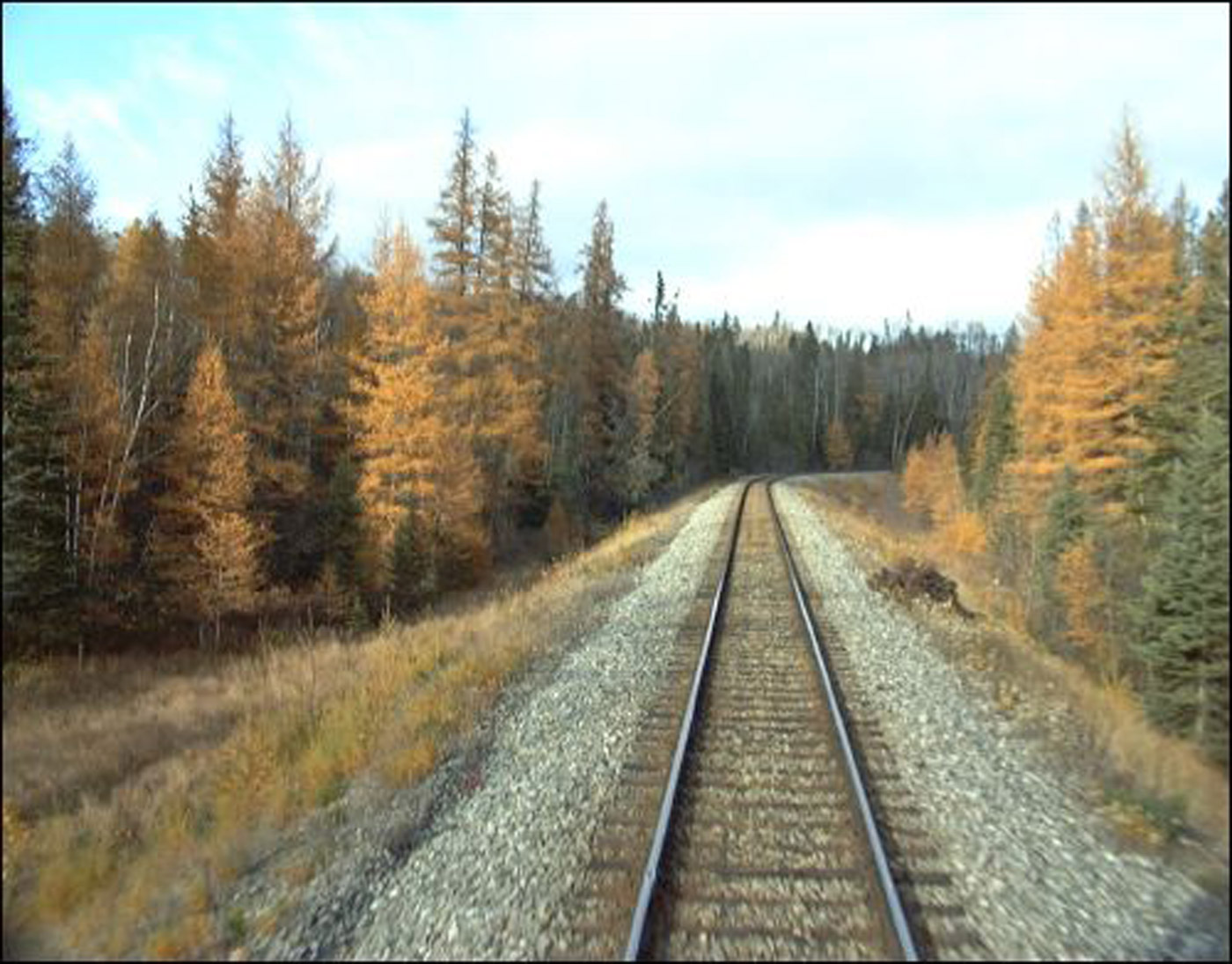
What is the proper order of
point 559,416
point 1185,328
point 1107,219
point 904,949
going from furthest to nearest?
point 559,416, point 1107,219, point 1185,328, point 904,949

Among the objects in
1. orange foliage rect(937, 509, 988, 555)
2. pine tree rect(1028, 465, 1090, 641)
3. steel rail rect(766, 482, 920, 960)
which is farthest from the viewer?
orange foliage rect(937, 509, 988, 555)

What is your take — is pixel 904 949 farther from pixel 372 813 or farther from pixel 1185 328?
pixel 1185 328

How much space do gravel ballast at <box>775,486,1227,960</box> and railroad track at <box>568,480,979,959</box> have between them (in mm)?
287

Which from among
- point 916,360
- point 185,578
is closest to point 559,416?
point 185,578

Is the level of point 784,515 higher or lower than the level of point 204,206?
lower

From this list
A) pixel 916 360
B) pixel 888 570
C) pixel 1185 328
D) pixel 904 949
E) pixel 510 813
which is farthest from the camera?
pixel 916 360

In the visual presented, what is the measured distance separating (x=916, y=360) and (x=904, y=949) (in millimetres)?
144323

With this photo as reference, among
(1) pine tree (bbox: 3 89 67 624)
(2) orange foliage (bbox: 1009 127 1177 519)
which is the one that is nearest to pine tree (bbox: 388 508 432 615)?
(1) pine tree (bbox: 3 89 67 624)

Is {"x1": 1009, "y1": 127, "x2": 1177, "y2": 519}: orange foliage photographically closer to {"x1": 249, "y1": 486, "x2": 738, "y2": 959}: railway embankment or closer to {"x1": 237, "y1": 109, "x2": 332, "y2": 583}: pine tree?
{"x1": 249, "y1": 486, "x2": 738, "y2": 959}: railway embankment

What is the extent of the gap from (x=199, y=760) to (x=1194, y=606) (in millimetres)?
9478

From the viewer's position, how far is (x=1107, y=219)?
750 inches

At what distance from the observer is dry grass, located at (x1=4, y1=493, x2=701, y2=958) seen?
504 cm

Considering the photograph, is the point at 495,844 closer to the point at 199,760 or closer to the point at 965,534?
the point at 199,760

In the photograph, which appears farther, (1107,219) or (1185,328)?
(1107,219)
